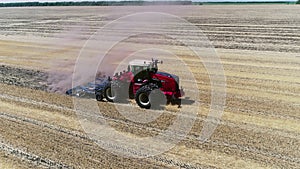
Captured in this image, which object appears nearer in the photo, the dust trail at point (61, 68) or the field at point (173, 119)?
the field at point (173, 119)

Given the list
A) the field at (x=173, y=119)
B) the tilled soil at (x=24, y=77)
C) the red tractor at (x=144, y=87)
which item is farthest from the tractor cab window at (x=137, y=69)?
the tilled soil at (x=24, y=77)

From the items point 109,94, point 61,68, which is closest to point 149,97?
point 109,94

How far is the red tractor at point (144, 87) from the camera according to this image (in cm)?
997

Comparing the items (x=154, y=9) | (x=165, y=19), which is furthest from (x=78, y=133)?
(x=165, y=19)

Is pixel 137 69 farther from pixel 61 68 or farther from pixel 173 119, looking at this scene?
pixel 61 68

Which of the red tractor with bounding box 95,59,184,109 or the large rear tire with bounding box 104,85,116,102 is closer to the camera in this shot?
the red tractor with bounding box 95,59,184,109

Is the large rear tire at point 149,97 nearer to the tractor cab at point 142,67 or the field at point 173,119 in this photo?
the field at point 173,119

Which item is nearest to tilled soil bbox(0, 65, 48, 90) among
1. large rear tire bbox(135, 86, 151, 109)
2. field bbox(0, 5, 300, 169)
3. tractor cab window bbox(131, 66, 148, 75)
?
field bbox(0, 5, 300, 169)

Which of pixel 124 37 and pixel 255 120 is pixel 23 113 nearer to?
pixel 255 120

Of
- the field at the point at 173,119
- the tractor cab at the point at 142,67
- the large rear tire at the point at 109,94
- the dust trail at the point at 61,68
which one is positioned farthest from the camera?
the dust trail at the point at 61,68

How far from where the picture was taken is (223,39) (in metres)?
24.9

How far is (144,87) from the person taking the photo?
9.91m

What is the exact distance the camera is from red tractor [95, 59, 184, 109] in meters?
9.97

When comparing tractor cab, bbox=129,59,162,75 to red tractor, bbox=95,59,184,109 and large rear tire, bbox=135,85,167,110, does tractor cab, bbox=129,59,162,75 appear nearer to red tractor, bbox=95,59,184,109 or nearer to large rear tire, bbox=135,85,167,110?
red tractor, bbox=95,59,184,109
